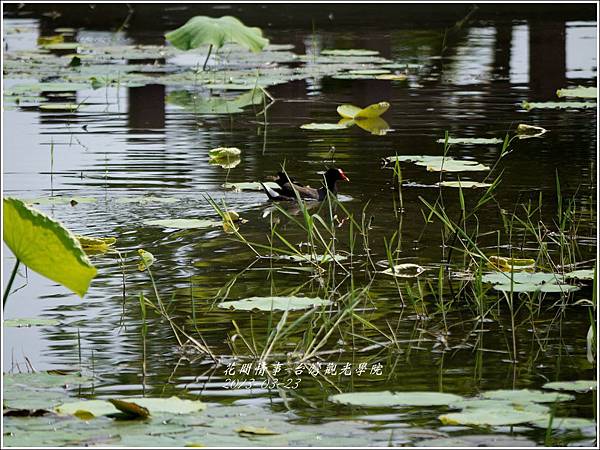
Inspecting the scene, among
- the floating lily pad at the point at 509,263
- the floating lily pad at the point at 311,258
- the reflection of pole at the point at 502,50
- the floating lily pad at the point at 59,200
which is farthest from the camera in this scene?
the reflection of pole at the point at 502,50

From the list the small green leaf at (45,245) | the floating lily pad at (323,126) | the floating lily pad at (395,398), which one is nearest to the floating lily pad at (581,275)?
the floating lily pad at (395,398)

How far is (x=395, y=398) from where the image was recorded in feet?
14.9

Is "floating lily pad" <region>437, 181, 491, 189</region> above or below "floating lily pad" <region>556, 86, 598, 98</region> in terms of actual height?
below

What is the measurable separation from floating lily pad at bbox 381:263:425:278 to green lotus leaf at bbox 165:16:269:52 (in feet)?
24.8

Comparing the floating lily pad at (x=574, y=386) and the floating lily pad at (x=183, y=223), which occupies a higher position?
the floating lily pad at (x=183, y=223)

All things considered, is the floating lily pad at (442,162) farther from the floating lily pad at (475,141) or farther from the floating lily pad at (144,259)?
the floating lily pad at (144,259)

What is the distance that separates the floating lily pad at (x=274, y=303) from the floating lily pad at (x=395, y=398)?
1.19 meters

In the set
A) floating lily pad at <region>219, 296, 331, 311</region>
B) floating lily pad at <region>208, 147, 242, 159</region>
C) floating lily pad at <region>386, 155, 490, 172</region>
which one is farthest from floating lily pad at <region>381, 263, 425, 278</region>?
floating lily pad at <region>208, 147, 242, 159</region>

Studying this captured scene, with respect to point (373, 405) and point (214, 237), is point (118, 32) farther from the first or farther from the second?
point (373, 405)

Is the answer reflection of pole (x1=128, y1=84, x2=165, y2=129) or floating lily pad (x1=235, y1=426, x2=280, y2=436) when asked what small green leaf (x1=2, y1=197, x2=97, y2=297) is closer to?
floating lily pad (x1=235, y1=426, x2=280, y2=436)

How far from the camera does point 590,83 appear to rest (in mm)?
14031

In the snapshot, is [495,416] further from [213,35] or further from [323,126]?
[213,35]

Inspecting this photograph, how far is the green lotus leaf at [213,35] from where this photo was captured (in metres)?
13.9

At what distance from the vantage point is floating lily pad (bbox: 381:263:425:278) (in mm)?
6504
